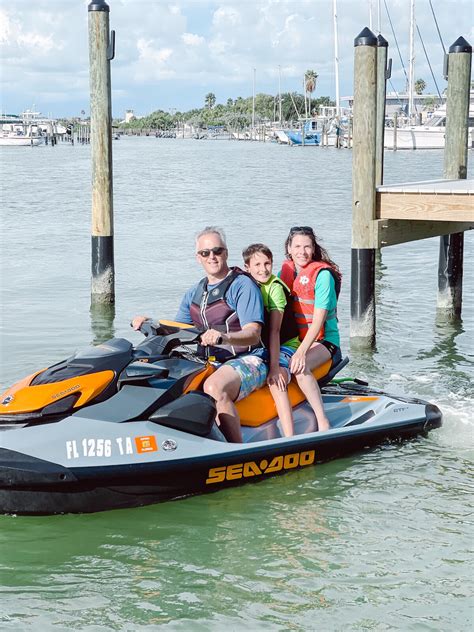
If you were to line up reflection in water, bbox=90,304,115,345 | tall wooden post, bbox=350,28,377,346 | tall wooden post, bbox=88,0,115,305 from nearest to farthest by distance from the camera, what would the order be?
tall wooden post, bbox=350,28,377,346 → reflection in water, bbox=90,304,115,345 → tall wooden post, bbox=88,0,115,305

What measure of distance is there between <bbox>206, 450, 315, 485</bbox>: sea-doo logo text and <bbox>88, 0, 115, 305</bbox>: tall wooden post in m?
5.73

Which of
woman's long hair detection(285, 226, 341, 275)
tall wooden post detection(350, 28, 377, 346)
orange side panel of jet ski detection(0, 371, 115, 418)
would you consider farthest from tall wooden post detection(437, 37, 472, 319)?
orange side panel of jet ski detection(0, 371, 115, 418)

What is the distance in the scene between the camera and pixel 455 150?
1152 cm

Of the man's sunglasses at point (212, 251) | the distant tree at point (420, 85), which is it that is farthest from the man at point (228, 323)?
the distant tree at point (420, 85)

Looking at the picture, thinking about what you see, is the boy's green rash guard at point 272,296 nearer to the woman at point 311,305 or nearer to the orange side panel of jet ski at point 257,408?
the woman at point 311,305

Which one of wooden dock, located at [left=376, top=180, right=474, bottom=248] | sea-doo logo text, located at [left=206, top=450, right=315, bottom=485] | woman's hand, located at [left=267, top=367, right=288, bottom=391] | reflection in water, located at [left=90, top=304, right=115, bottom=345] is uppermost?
wooden dock, located at [left=376, top=180, right=474, bottom=248]

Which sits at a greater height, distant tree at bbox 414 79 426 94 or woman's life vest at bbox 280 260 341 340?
distant tree at bbox 414 79 426 94

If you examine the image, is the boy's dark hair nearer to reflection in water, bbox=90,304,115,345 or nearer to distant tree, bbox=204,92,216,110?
reflection in water, bbox=90,304,115,345

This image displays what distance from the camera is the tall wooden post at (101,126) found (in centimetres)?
1125

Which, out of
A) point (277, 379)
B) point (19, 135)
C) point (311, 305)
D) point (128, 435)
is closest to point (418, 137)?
A: point (19, 135)

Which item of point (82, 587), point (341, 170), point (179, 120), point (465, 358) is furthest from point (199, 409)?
point (179, 120)

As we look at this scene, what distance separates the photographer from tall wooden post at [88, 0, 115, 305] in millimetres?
11250

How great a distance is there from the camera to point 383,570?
505 centimetres

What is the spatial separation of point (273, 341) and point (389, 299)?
7.53 m
